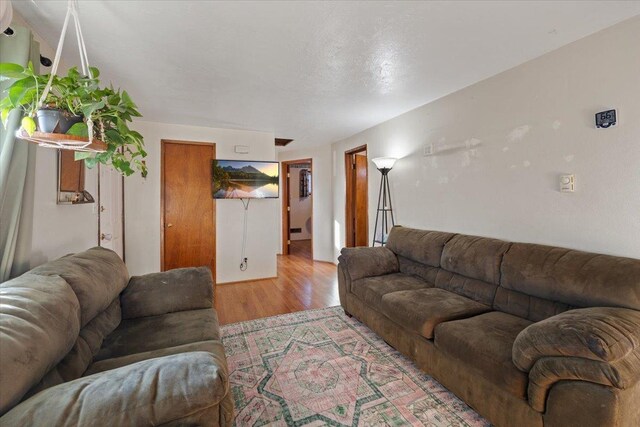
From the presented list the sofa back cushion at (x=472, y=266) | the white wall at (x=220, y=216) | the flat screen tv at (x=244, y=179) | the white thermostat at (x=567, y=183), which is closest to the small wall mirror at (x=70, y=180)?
the white wall at (x=220, y=216)

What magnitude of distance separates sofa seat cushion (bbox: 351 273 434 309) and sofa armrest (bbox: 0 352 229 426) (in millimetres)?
1662

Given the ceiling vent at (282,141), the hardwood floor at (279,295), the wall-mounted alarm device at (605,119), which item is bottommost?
the hardwood floor at (279,295)

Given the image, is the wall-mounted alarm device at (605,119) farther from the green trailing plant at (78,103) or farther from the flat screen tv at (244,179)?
the flat screen tv at (244,179)

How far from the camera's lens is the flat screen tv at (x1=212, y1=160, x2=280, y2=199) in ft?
13.1

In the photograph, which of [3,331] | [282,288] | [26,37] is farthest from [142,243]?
[3,331]

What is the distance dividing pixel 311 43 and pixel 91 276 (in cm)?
198

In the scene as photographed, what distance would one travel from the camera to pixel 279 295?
3727 mm

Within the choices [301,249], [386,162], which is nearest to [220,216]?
[386,162]

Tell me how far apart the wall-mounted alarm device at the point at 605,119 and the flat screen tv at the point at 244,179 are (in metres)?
3.53

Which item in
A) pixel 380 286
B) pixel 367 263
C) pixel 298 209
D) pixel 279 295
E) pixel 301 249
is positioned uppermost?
pixel 298 209

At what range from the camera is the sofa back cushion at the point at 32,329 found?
86 centimetres

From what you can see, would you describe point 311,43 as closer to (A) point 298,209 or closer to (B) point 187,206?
(B) point 187,206

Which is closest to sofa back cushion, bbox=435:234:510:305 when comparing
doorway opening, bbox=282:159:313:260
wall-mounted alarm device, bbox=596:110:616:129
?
wall-mounted alarm device, bbox=596:110:616:129

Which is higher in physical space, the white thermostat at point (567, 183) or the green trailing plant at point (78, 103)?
the green trailing plant at point (78, 103)
